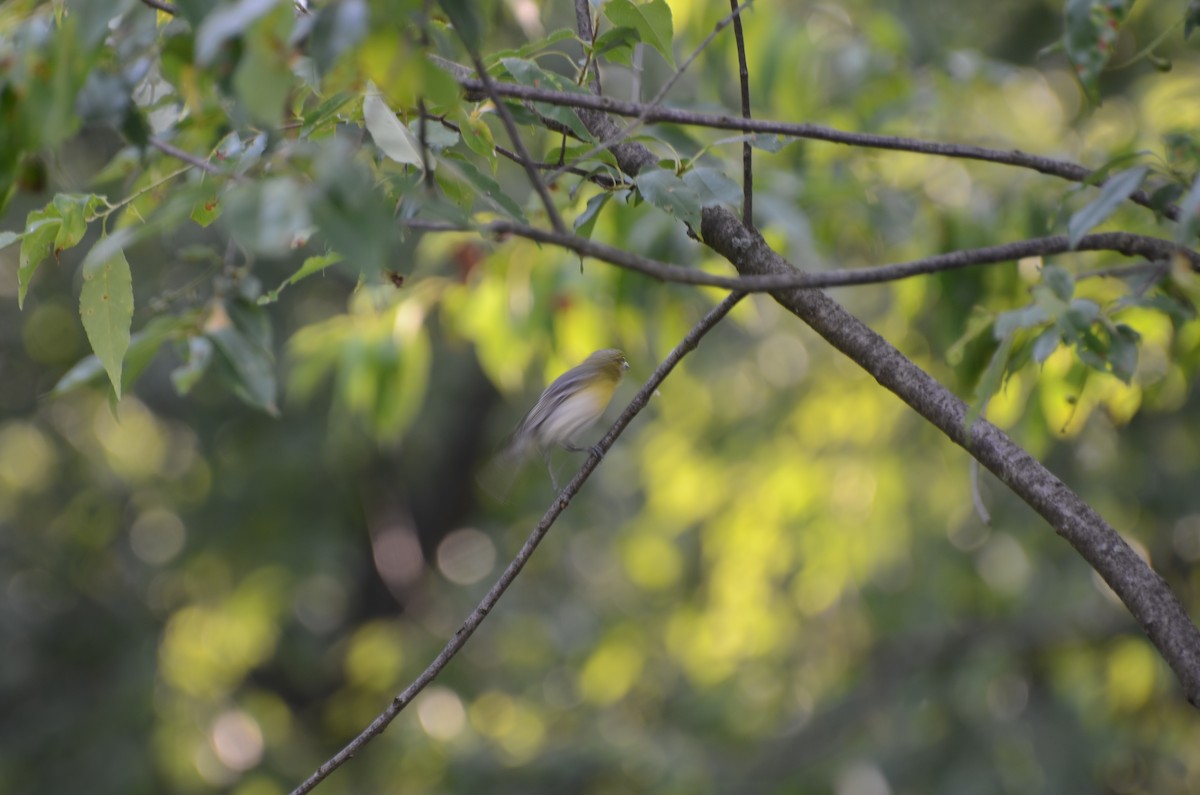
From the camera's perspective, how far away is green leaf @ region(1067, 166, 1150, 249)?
1.00 metres

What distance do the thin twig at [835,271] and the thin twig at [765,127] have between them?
63 mm

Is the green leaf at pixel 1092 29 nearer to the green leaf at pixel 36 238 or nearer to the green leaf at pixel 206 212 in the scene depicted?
the green leaf at pixel 206 212

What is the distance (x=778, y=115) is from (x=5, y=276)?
441 centimetres

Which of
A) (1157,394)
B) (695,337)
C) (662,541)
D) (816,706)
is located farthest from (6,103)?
(662,541)

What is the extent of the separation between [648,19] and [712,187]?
8.0 inches

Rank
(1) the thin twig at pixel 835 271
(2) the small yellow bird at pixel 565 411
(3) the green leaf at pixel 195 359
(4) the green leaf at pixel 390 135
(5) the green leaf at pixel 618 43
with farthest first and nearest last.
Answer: (2) the small yellow bird at pixel 565 411, (3) the green leaf at pixel 195 359, (5) the green leaf at pixel 618 43, (4) the green leaf at pixel 390 135, (1) the thin twig at pixel 835 271

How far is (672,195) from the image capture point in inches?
41.1

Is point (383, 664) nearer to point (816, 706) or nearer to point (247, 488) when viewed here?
point (247, 488)

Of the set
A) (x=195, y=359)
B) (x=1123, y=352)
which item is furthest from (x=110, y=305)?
(x=1123, y=352)

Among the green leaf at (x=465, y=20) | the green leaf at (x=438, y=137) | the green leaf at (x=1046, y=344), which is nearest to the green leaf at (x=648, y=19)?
the green leaf at (x=438, y=137)

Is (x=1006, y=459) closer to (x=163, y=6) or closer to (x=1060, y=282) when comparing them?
(x=1060, y=282)

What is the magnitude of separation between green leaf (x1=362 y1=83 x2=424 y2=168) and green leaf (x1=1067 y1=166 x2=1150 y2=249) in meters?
0.61

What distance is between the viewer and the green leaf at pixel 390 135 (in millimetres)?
960

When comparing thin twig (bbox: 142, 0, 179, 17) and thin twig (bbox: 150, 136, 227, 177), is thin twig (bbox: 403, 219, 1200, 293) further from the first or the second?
thin twig (bbox: 142, 0, 179, 17)
